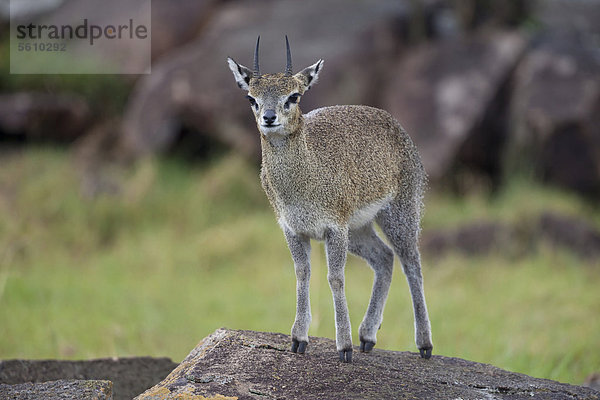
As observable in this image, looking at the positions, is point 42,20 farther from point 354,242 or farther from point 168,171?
point 354,242

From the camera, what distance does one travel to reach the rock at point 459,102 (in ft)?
49.9

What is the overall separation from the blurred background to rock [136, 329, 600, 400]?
3.67 meters

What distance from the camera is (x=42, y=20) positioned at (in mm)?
21906

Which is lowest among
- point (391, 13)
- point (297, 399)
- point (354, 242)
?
point (297, 399)

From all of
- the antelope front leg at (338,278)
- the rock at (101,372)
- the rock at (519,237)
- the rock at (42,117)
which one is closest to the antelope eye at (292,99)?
the antelope front leg at (338,278)

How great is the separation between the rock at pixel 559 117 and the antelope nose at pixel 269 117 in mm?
10426

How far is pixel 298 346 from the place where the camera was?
19.8ft

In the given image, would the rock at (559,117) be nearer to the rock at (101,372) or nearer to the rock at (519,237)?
the rock at (519,237)

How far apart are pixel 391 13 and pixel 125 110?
21.8 ft

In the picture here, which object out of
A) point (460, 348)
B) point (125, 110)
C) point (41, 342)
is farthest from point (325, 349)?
point (125, 110)

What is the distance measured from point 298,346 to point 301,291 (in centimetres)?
42

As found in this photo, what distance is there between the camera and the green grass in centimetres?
1005

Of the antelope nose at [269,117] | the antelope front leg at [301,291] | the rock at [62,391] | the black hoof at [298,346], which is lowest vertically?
the rock at [62,391]

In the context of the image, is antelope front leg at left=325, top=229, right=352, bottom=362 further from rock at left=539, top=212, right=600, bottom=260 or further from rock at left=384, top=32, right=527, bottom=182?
rock at left=384, top=32, right=527, bottom=182
